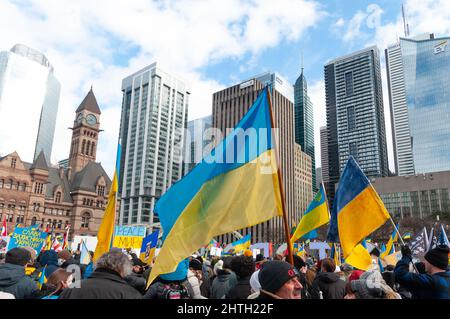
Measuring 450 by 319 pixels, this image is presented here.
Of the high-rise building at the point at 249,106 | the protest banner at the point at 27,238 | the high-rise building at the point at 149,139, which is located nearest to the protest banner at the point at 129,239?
the protest banner at the point at 27,238

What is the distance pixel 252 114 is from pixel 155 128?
162 m

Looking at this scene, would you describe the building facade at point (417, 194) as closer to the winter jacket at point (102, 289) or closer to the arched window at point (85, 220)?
the arched window at point (85, 220)

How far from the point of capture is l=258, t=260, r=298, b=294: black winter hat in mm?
3471

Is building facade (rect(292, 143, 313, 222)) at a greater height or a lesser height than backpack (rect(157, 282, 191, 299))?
greater

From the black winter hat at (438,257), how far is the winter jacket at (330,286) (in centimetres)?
197

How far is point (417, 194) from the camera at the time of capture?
101 meters

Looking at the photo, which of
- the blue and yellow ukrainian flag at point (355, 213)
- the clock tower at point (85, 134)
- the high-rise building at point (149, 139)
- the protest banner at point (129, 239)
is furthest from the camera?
the high-rise building at point (149, 139)

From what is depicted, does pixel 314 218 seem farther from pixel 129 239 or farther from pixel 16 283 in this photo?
pixel 129 239

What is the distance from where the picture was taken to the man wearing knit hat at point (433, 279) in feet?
13.6

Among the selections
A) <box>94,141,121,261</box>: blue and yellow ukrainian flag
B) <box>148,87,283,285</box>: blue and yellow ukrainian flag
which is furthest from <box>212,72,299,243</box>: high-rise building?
<box>148,87,283,285</box>: blue and yellow ukrainian flag

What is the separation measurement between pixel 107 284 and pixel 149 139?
16194cm

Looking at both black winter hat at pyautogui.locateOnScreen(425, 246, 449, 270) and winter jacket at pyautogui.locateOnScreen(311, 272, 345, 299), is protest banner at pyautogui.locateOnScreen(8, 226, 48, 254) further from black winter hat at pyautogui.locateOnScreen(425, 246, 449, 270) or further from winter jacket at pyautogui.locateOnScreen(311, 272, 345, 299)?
black winter hat at pyautogui.locateOnScreen(425, 246, 449, 270)

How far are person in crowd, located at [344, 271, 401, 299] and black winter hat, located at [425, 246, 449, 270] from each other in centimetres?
69

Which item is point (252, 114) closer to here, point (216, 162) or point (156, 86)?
point (216, 162)
